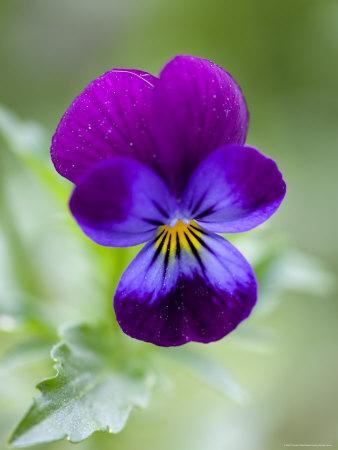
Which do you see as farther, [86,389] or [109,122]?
[86,389]

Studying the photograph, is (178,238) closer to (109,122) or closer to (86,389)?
(109,122)

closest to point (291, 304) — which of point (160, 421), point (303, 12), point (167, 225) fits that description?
point (160, 421)

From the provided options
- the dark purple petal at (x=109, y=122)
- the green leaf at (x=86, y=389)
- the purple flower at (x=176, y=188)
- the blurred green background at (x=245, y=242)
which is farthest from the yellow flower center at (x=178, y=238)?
the blurred green background at (x=245, y=242)

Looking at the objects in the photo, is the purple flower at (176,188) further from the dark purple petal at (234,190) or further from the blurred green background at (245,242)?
the blurred green background at (245,242)

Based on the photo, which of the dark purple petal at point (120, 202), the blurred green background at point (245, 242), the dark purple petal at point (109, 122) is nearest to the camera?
the dark purple petal at point (120, 202)

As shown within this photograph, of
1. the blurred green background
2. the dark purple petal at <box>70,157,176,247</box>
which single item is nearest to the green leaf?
the blurred green background

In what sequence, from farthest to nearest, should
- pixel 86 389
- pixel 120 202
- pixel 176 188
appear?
pixel 86 389
pixel 176 188
pixel 120 202

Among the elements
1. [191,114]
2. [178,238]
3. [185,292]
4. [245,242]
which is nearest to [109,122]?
[191,114]

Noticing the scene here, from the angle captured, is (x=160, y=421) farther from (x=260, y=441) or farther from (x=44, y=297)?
(x=44, y=297)
